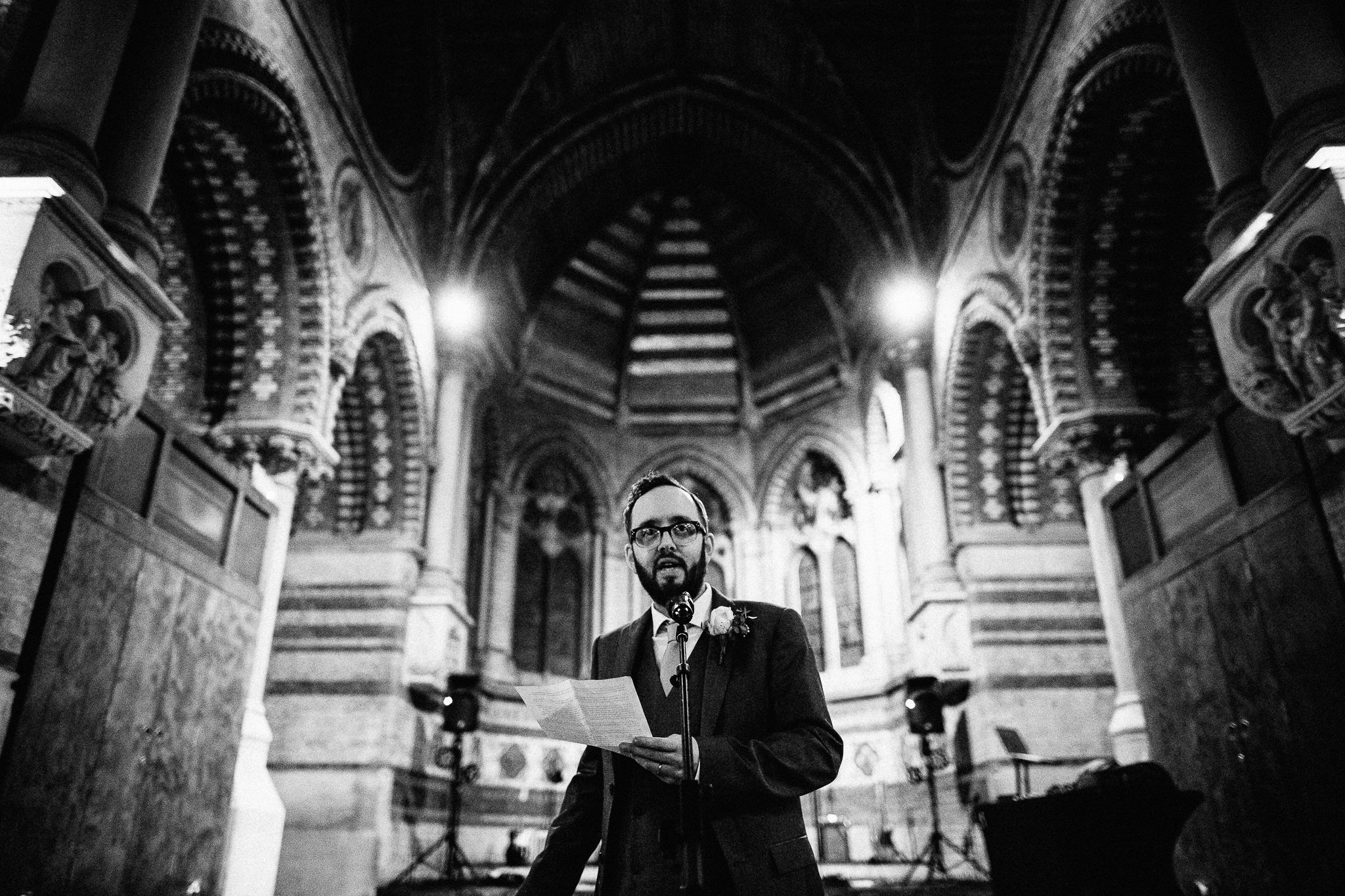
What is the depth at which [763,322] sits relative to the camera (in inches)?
745

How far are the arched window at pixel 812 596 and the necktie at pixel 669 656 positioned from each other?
14578 millimetres

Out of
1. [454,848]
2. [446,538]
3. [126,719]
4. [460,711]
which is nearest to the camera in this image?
[126,719]

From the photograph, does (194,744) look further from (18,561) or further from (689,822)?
(689,822)

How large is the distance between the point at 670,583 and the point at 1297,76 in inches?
192

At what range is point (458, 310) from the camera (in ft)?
43.7

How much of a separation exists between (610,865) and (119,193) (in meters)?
5.14

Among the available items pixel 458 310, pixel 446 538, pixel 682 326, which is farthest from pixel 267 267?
pixel 682 326

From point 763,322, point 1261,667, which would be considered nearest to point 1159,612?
point 1261,667

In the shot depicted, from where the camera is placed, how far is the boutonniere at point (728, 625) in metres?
2.14

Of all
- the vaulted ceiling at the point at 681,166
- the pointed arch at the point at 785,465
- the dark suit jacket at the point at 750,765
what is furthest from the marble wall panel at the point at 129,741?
the pointed arch at the point at 785,465

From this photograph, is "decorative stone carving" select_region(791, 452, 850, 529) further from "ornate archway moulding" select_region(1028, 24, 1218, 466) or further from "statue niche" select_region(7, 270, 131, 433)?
"statue niche" select_region(7, 270, 131, 433)

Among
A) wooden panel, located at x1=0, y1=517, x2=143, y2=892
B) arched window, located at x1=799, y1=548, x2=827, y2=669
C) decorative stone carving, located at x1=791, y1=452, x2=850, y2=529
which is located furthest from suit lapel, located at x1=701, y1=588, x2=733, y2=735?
decorative stone carving, located at x1=791, y1=452, x2=850, y2=529

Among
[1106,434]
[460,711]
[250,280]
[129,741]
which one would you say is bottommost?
[129,741]

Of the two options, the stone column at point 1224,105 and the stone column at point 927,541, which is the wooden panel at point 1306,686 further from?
the stone column at point 927,541
